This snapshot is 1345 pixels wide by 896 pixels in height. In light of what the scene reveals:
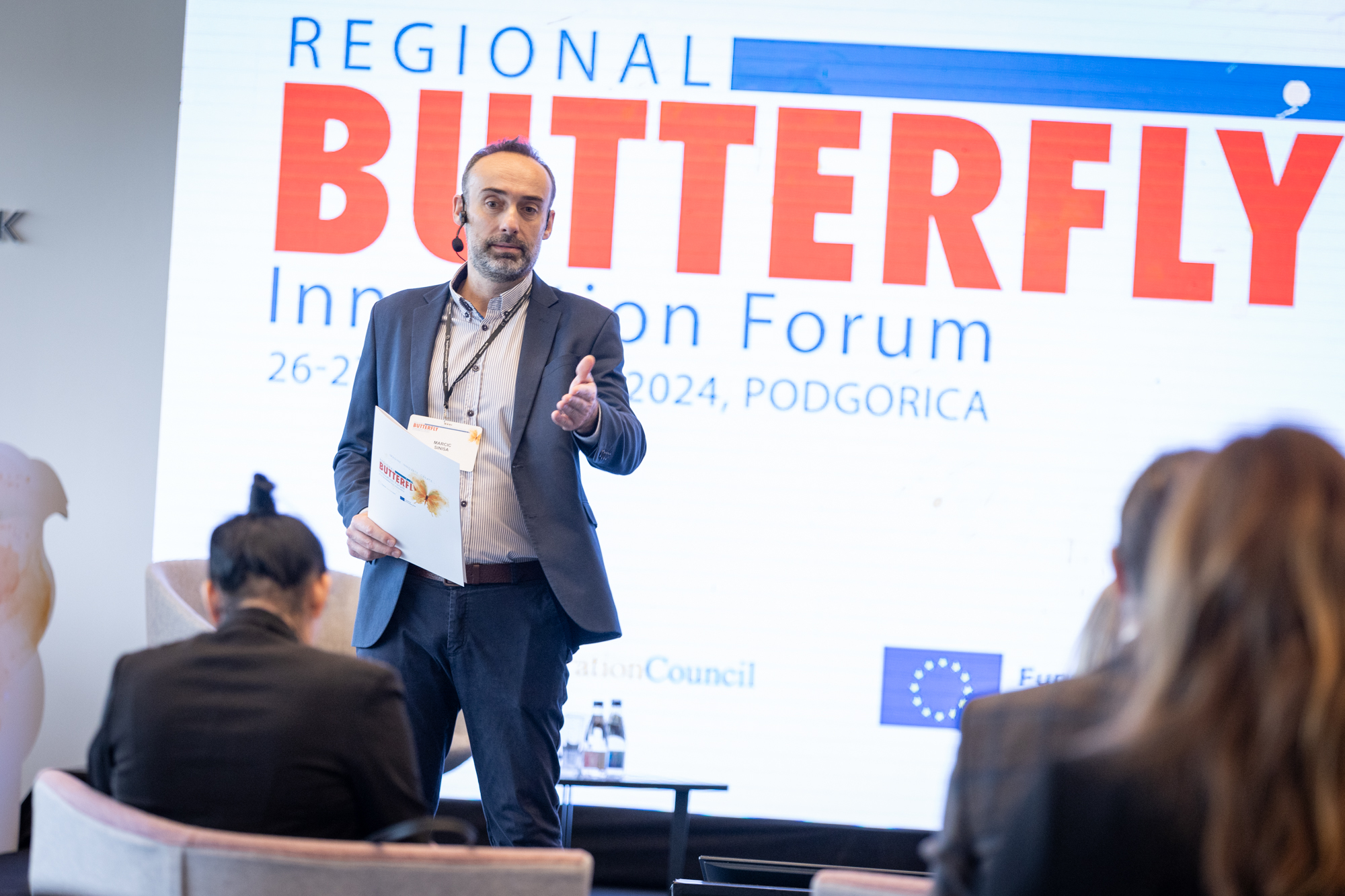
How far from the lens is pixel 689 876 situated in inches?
157

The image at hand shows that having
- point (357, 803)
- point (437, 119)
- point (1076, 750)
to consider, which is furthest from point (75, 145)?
point (1076, 750)

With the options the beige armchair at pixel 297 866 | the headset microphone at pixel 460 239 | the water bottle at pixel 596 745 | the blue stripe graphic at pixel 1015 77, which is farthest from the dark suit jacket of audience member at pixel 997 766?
the blue stripe graphic at pixel 1015 77

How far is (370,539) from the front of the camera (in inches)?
99.0

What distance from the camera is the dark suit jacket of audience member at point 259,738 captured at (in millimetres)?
1521

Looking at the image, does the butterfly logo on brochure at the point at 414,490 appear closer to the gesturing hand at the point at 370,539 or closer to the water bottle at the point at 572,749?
the gesturing hand at the point at 370,539

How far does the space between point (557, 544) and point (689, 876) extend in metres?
1.96

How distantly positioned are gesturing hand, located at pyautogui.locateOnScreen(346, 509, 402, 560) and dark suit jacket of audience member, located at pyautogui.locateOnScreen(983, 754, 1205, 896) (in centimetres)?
184

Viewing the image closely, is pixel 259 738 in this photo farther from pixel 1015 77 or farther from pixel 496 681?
pixel 1015 77

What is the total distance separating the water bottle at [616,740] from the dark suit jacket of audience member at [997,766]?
264cm

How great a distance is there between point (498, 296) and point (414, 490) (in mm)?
541

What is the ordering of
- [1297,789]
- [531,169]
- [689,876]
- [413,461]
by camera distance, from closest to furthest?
[1297,789]
[413,461]
[531,169]
[689,876]

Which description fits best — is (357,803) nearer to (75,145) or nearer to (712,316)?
(712,316)

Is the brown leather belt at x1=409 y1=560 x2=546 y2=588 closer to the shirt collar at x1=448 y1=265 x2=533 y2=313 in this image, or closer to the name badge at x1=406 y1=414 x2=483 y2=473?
the name badge at x1=406 y1=414 x2=483 y2=473

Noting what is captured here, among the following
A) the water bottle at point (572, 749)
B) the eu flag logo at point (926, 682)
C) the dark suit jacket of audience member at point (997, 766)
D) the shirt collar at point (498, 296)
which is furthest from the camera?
the eu flag logo at point (926, 682)
